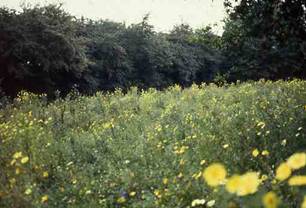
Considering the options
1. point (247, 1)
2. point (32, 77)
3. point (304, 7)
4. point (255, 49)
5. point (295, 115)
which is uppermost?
point (255, 49)

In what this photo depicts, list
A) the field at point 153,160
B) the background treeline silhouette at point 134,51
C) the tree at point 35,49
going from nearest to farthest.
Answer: the field at point 153,160, the background treeline silhouette at point 134,51, the tree at point 35,49

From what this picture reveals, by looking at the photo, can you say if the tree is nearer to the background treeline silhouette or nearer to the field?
the background treeline silhouette

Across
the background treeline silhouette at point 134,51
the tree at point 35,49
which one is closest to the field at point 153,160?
the background treeline silhouette at point 134,51

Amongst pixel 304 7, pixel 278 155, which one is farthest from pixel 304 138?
pixel 304 7

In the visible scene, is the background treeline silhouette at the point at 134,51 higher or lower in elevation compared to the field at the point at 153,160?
higher

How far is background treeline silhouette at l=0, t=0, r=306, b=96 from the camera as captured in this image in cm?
882

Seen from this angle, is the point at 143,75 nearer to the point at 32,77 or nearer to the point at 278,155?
the point at 32,77

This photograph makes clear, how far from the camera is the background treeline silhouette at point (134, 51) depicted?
28.9 feet

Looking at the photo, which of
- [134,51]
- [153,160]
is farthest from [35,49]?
[153,160]

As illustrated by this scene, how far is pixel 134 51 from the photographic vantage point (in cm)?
3109

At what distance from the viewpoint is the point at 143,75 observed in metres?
31.6

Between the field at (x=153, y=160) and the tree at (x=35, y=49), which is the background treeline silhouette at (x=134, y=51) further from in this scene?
the field at (x=153, y=160)

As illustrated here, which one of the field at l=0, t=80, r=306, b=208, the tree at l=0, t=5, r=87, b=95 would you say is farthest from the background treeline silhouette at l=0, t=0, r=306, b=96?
the field at l=0, t=80, r=306, b=208

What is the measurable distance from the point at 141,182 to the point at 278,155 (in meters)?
1.66
